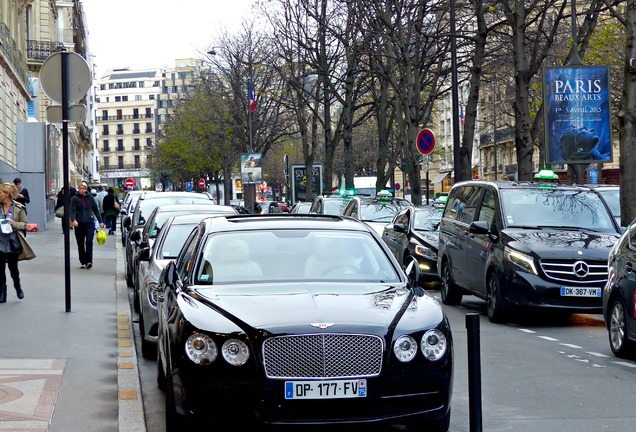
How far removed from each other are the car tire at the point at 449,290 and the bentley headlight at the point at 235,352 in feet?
36.4

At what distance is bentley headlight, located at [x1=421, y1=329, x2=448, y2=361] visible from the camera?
7.24m

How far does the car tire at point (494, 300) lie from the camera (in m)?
15.1

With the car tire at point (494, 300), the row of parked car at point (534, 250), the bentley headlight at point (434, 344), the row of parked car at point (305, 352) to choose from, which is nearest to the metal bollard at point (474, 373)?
the row of parked car at point (305, 352)

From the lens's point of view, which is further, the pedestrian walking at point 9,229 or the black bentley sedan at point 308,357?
the pedestrian walking at point 9,229

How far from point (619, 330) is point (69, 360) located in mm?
5367

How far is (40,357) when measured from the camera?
36.9ft

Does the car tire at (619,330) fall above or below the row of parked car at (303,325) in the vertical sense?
below

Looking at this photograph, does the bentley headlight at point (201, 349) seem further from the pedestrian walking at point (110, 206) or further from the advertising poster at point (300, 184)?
the advertising poster at point (300, 184)

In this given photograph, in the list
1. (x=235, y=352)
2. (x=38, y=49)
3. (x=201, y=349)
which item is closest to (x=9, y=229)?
(x=201, y=349)

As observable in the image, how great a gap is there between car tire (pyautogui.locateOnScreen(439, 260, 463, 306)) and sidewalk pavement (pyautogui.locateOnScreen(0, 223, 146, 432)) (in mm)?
4849

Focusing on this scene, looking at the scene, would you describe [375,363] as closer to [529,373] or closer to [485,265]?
[529,373]

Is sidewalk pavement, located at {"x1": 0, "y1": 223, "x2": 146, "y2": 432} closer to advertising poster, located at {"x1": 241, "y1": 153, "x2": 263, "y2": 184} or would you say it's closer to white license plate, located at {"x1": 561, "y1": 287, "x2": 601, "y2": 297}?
white license plate, located at {"x1": 561, "y1": 287, "x2": 601, "y2": 297}

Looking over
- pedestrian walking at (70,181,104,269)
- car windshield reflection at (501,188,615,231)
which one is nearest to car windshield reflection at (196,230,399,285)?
car windshield reflection at (501,188,615,231)

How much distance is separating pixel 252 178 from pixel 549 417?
5048 cm
